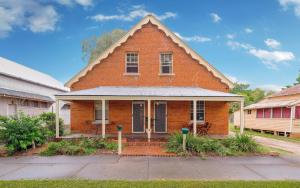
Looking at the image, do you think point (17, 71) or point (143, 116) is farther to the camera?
point (17, 71)

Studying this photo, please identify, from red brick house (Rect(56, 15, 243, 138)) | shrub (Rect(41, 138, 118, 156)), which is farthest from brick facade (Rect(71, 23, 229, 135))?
shrub (Rect(41, 138, 118, 156))

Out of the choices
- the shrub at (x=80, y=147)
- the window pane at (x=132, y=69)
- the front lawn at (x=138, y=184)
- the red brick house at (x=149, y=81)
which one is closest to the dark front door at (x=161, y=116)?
the red brick house at (x=149, y=81)

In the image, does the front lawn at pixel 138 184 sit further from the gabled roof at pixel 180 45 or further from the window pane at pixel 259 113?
the window pane at pixel 259 113

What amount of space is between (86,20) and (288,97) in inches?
951

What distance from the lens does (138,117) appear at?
16062mm

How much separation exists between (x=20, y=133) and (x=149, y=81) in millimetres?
8843

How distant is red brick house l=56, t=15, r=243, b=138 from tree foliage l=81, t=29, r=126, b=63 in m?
16.8

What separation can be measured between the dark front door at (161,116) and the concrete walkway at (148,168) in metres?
Answer: 6.05

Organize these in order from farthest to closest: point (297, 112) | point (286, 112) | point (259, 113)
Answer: point (259, 113) < point (286, 112) < point (297, 112)

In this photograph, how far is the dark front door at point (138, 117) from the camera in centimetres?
1600

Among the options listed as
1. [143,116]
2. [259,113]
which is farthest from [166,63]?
[259,113]

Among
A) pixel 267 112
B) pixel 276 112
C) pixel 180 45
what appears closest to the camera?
pixel 180 45

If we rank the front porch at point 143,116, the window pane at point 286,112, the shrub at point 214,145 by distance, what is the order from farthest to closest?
the window pane at point 286,112 < the front porch at point 143,116 < the shrub at point 214,145

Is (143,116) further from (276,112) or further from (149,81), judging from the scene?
(276,112)
